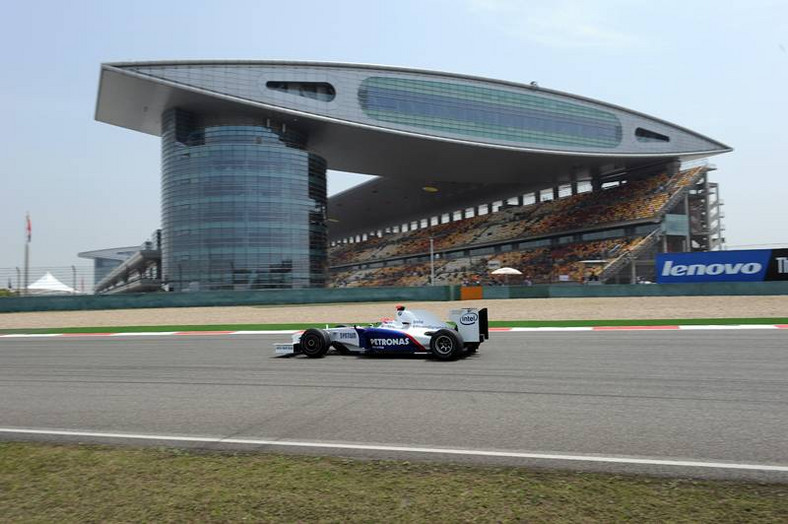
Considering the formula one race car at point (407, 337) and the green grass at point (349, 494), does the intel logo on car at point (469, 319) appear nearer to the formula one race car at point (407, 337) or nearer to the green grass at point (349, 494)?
the formula one race car at point (407, 337)

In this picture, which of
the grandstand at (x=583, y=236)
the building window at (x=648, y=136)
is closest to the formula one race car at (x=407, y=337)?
the grandstand at (x=583, y=236)

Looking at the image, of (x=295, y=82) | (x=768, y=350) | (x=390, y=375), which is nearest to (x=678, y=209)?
(x=295, y=82)

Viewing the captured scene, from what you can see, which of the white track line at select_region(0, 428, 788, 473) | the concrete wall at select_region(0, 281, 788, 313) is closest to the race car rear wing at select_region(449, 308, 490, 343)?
the white track line at select_region(0, 428, 788, 473)

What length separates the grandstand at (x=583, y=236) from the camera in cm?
4839

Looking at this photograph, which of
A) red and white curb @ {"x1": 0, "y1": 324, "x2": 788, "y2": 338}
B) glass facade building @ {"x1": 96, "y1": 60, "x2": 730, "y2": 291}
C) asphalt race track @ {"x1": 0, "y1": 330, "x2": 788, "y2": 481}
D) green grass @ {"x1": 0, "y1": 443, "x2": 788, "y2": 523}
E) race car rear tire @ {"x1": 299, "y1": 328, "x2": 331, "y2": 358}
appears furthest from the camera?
glass facade building @ {"x1": 96, "y1": 60, "x2": 730, "y2": 291}

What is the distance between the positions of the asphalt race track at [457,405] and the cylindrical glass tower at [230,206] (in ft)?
122

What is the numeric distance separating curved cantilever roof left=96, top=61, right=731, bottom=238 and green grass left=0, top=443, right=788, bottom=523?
4497cm

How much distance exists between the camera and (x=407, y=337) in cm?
962

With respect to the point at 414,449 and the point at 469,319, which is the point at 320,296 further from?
the point at 414,449

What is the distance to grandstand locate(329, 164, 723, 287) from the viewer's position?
Result: 48394 millimetres

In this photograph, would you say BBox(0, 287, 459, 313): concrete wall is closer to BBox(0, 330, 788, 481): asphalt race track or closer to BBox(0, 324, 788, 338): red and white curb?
BBox(0, 324, 788, 338): red and white curb

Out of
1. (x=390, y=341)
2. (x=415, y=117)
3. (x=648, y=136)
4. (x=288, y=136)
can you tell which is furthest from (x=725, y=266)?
(x=648, y=136)

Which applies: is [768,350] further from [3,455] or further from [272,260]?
[272,260]

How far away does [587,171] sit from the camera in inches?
2477
